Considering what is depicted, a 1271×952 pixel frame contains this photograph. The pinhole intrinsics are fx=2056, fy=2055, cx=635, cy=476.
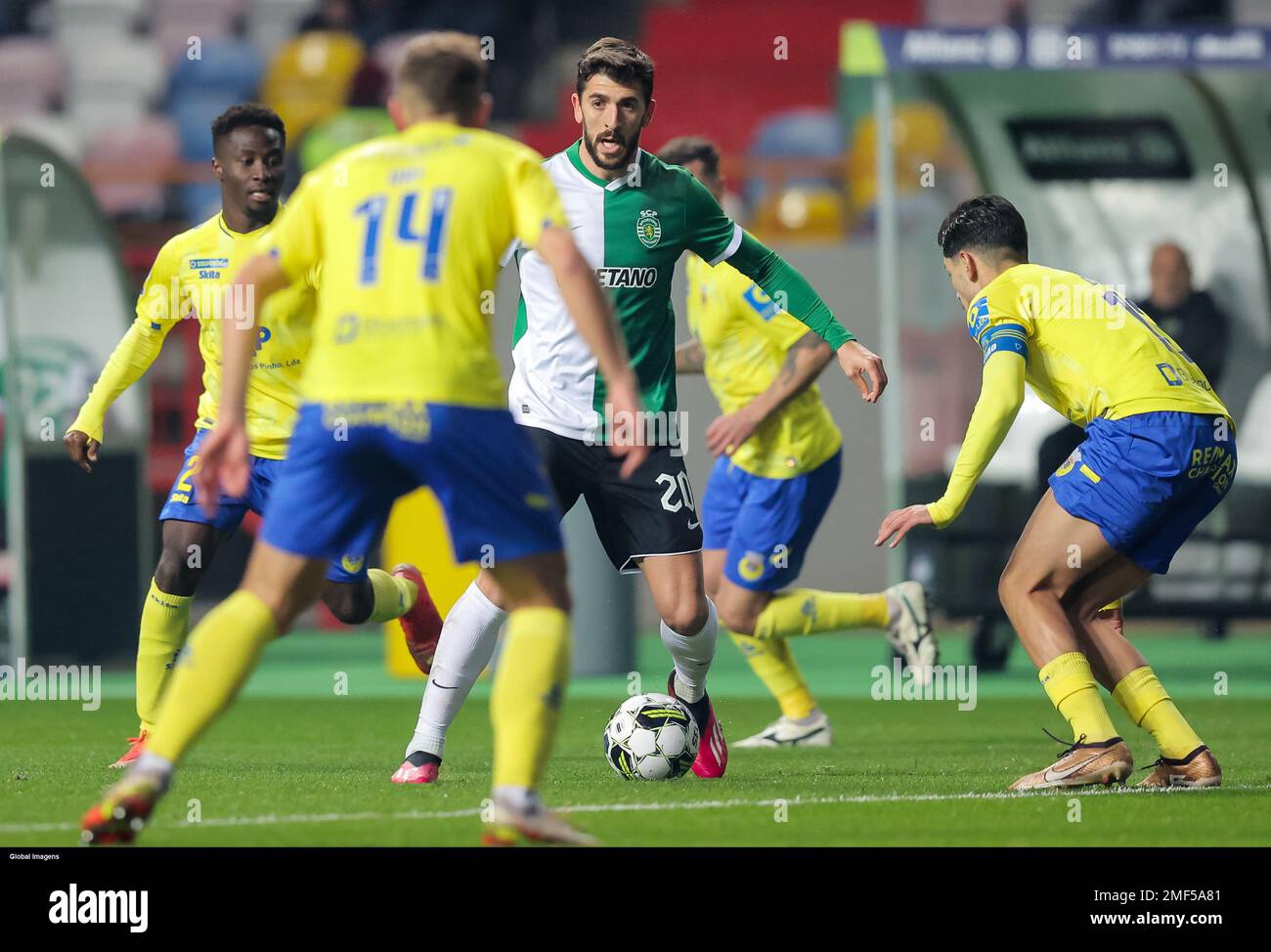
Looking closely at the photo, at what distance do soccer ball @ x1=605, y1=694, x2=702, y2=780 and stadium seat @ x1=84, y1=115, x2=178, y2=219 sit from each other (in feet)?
41.2

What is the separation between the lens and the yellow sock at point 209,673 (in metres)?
4.57

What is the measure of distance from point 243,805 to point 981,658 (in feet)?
22.6

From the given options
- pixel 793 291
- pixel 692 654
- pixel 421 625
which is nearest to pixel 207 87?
pixel 421 625

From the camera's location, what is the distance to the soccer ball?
664 cm

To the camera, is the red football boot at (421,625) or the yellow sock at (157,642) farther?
the red football boot at (421,625)

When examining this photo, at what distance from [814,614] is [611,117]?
273cm

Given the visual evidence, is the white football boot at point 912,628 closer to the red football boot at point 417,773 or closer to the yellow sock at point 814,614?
the yellow sock at point 814,614

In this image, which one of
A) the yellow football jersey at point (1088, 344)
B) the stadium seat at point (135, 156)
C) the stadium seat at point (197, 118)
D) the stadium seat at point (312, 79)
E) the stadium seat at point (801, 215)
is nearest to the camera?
the yellow football jersey at point (1088, 344)

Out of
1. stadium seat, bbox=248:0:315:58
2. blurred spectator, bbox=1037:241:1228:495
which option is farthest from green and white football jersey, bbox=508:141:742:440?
stadium seat, bbox=248:0:315:58

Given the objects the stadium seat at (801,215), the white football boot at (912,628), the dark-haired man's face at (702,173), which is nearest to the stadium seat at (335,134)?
the stadium seat at (801,215)

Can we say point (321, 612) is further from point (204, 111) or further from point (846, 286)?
point (204, 111)

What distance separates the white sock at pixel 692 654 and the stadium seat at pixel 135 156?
12.4 m

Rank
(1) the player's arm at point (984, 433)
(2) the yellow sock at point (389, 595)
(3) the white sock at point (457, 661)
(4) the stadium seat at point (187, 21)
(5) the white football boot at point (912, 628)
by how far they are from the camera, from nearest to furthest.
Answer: (1) the player's arm at point (984, 433), (3) the white sock at point (457, 661), (2) the yellow sock at point (389, 595), (5) the white football boot at point (912, 628), (4) the stadium seat at point (187, 21)

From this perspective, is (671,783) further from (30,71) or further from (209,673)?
(30,71)
